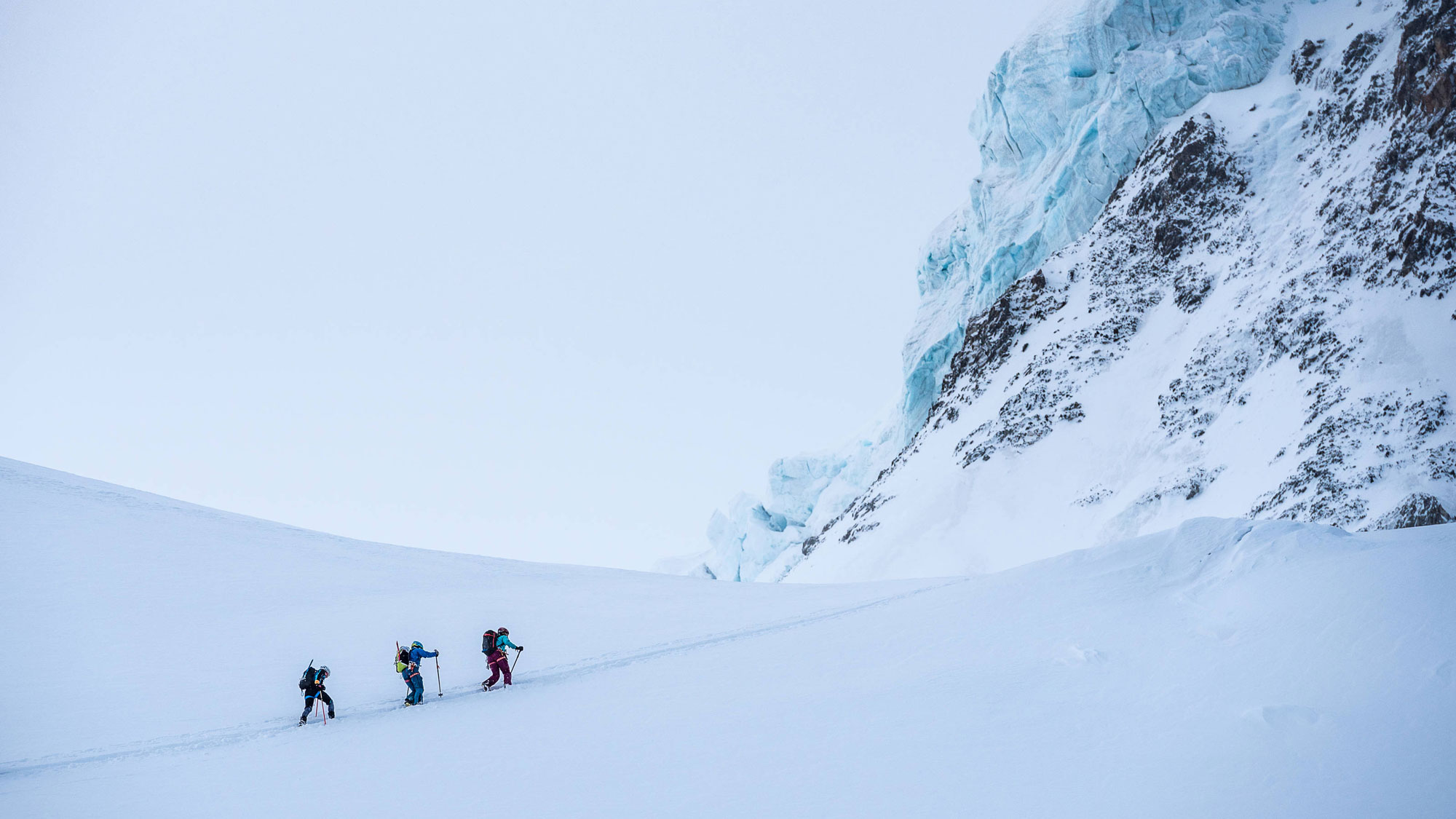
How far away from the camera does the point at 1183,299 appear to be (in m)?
42.2

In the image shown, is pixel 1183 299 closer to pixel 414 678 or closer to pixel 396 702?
pixel 414 678

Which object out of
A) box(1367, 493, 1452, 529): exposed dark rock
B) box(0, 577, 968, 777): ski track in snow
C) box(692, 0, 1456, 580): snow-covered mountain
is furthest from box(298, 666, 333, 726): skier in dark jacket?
box(692, 0, 1456, 580): snow-covered mountain

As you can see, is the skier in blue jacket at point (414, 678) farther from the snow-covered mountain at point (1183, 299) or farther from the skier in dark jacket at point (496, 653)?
the snow-covered mountain at point (1183, 299)

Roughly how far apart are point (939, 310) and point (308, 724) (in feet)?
203

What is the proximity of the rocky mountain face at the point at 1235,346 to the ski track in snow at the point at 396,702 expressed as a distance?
770 inches

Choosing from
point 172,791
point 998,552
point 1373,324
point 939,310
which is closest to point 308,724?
point 172,791

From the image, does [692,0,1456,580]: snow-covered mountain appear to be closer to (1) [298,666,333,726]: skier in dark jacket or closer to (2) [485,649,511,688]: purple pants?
(2) [485,649,511,688]: purple pants

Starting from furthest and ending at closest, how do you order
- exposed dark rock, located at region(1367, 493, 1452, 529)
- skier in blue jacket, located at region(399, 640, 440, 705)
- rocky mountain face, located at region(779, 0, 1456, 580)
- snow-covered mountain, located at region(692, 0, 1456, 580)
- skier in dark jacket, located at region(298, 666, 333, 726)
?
snow-covered mountain, located at region(692, 0, 1456, 580) < rocky mountain face, located at region(779, 0, 1456, 580) < exposed dark rock, located at region(1367, 493, 1452, 529) < skier in blue jacket, located at region(399, 640, 440, 705) < skier in dark jacket, located at region(298, 666, 333, 726)

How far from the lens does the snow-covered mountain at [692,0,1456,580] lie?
92.3ft

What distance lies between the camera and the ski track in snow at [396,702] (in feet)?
29.6

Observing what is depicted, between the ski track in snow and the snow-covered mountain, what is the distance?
19.7 metres

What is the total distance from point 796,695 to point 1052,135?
61084 millimetres

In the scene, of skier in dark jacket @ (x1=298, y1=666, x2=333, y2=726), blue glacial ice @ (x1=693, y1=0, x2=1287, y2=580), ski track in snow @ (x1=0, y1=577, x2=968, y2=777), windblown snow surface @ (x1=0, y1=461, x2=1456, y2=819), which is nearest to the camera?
windblown snow surface @ (x1=0, y1=461, x2=1456, y2=819)

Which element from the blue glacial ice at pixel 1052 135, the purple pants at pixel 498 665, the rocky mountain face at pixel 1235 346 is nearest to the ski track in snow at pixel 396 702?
the purple pants at pixel 498 665
